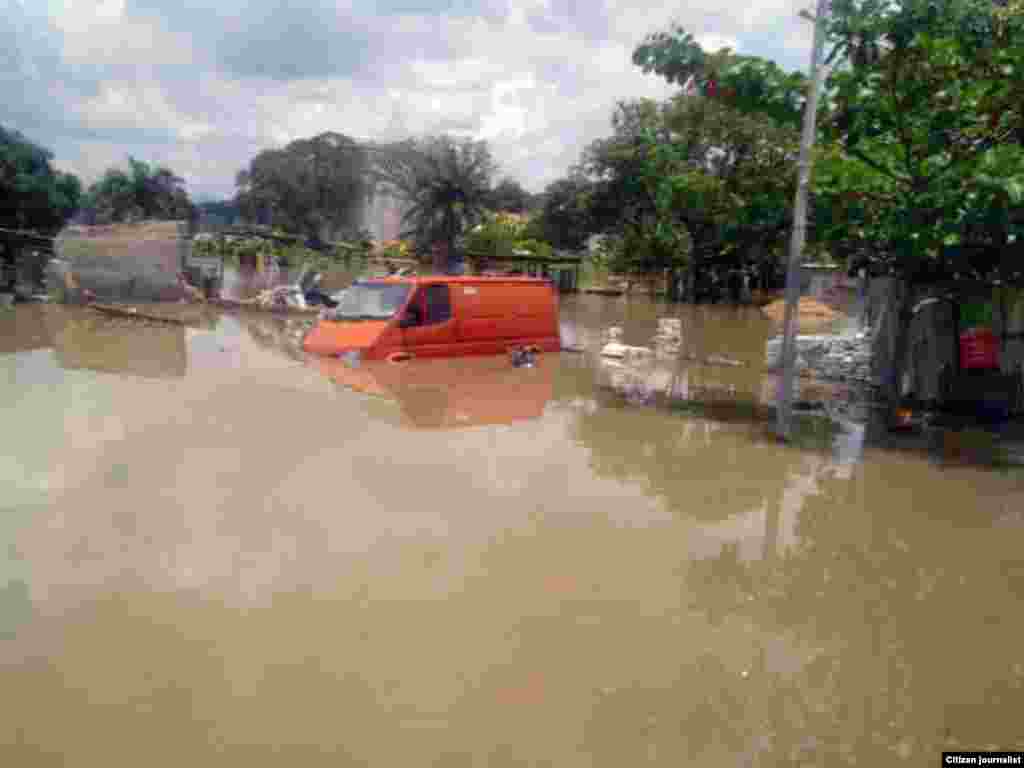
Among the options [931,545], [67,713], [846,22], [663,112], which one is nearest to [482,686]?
[67,713]

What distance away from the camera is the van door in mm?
14555

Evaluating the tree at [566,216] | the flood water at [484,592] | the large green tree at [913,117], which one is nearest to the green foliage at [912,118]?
the large green tree at [913,117]

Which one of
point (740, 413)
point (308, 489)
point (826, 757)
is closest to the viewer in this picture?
point (826, 757)

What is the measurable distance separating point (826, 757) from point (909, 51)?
825 cm

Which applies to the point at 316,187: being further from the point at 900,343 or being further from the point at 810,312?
the point at 900,343

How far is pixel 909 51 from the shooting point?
9.20 m

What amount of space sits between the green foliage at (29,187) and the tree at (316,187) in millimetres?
35292

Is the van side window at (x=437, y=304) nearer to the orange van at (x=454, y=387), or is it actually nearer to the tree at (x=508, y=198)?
the orange van at (x=454, y=387)

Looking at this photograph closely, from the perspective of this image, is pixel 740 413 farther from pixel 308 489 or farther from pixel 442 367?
pixel 308 489

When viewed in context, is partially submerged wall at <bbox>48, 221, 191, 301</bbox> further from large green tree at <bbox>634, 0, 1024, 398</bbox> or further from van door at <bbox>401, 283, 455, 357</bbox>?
large green tree at <bbox>634, 0, 1024, 398</bbox>

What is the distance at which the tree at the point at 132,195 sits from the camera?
165 feet

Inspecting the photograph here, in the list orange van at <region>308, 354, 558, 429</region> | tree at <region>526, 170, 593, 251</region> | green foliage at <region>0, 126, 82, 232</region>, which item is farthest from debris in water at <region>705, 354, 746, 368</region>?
tree at <region>526, 170, 593, 251</region>

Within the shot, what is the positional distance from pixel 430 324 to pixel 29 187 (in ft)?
57.1

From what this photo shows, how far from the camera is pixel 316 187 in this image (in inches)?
2467
